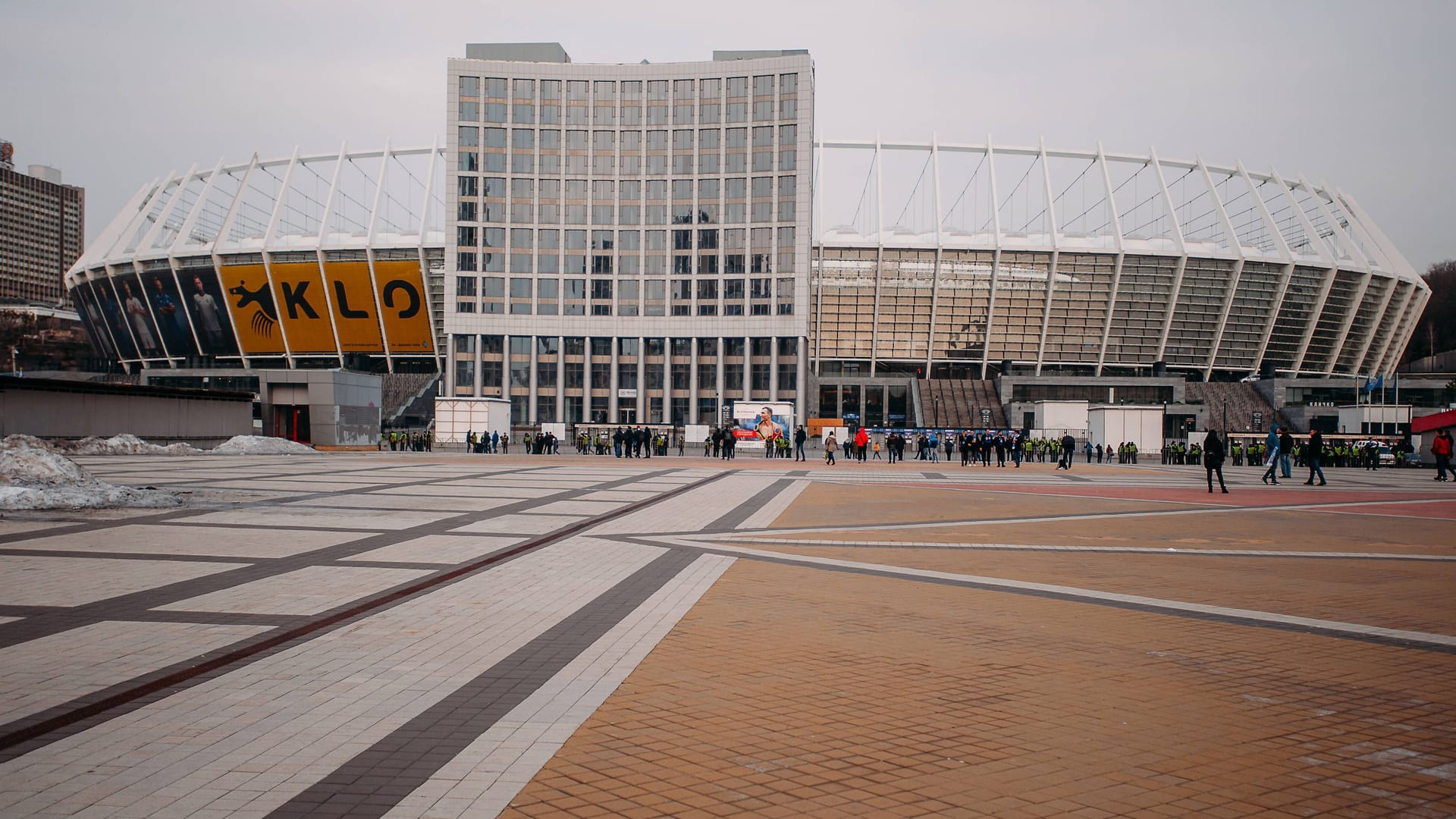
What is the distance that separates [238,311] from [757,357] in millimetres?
51013

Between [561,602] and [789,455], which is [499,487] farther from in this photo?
[789,455]

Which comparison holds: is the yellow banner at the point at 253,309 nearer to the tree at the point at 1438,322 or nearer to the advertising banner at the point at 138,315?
the advertising banner at the point at 138,315

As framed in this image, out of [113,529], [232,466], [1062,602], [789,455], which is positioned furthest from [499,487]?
[789,455]

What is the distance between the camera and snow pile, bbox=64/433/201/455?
36.7m

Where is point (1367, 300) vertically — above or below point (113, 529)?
above

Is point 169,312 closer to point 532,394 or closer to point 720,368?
point 532,394

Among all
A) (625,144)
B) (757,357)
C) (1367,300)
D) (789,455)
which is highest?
(625,144)

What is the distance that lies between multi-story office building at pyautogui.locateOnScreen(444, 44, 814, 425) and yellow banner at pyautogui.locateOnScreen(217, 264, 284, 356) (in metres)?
18.7

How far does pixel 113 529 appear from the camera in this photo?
13.5 m

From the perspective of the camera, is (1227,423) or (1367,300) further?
(1367,300)

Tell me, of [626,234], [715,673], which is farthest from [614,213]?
[715,673]

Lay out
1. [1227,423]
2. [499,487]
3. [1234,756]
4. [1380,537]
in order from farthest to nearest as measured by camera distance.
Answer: [1227,423], [499,487], [1380,537], [1234,756]

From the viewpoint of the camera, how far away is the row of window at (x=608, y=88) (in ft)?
292


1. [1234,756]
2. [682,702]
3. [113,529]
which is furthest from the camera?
[113,529]
